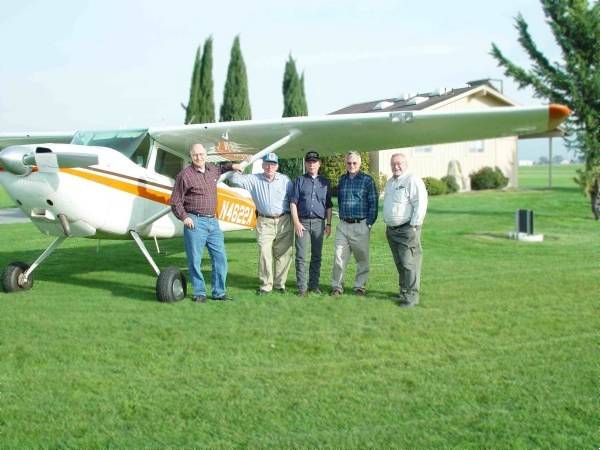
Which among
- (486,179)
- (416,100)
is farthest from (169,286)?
(486,179)

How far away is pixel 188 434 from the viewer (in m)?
3.57

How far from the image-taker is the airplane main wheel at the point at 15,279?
7.88 meters

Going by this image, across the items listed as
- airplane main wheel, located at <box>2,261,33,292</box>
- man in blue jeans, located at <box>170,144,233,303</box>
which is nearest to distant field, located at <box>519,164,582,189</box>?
man in blue jeans, located at <box>170,144,233,303</box>

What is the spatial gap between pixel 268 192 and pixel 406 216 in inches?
66.0

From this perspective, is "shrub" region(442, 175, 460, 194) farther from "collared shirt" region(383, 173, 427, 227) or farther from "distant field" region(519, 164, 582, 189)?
"collared shirt" region(383, 173, 427, 227)

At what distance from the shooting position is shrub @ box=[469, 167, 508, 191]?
31.1 m

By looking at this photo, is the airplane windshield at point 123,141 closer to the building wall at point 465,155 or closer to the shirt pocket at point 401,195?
the shirt pocket at point 401,195

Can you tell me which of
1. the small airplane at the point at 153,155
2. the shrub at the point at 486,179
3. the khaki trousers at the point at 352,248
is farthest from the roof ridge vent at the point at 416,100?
the khaki trousers at the point at 352,248

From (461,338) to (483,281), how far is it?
2957 millimetres

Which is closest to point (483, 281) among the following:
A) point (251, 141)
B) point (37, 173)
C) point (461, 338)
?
point (461, 338)

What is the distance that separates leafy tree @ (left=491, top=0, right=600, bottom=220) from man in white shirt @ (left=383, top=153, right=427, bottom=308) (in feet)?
34.6

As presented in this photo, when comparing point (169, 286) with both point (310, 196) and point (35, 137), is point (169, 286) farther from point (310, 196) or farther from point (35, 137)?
point (35, 137)

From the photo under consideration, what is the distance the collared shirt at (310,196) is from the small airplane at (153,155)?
2.26 ft

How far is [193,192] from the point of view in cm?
716
